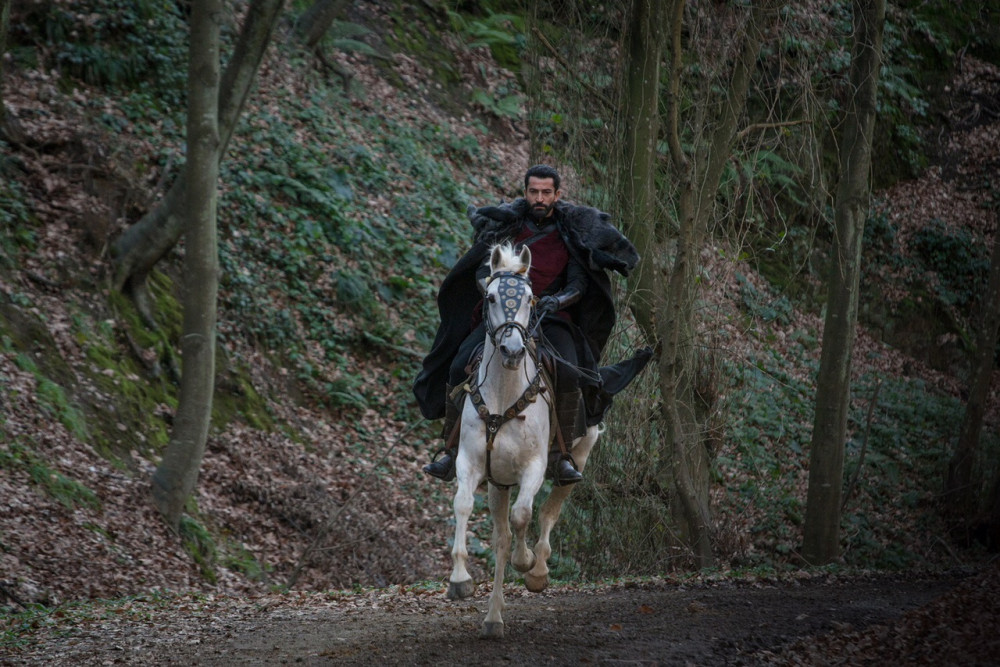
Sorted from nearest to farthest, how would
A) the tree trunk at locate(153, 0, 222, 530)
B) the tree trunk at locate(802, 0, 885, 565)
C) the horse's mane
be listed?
the horse's mane
the tree trunk at locate(153, 0, 222, 530)
the tree trunk at locate(802, 0, 885, 565)

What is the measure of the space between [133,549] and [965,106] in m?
26.6

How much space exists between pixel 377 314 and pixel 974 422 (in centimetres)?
1038

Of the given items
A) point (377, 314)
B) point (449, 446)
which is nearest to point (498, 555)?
point (449, 446)

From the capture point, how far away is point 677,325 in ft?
39.8

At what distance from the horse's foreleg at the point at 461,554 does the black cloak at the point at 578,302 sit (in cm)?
171

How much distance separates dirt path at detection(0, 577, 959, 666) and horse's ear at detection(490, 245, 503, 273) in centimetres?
276

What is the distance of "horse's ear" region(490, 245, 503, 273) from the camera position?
7711 mm

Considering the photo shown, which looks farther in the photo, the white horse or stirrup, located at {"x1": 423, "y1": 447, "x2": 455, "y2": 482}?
stirrup, located at {"x1": 423, "y1": 447, "x2": 455, "y2": 482}

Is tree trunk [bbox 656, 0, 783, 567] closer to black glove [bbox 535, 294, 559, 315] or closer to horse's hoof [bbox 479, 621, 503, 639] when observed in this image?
black glove [bbox 535, 294, 559, 315]

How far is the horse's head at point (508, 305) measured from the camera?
7176 mm

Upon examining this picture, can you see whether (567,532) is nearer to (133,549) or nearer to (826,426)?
(826,426)

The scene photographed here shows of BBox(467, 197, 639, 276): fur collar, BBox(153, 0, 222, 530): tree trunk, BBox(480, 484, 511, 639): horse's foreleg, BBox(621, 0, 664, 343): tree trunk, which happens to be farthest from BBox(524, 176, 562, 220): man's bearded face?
BBox(153, 0, 222, 530): tree trunk

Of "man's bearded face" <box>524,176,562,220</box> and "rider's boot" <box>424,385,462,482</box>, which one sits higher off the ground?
"man's bearded face" <box>524,176,562,220</box>

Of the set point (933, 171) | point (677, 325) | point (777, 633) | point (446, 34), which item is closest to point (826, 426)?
point (677, 325)
